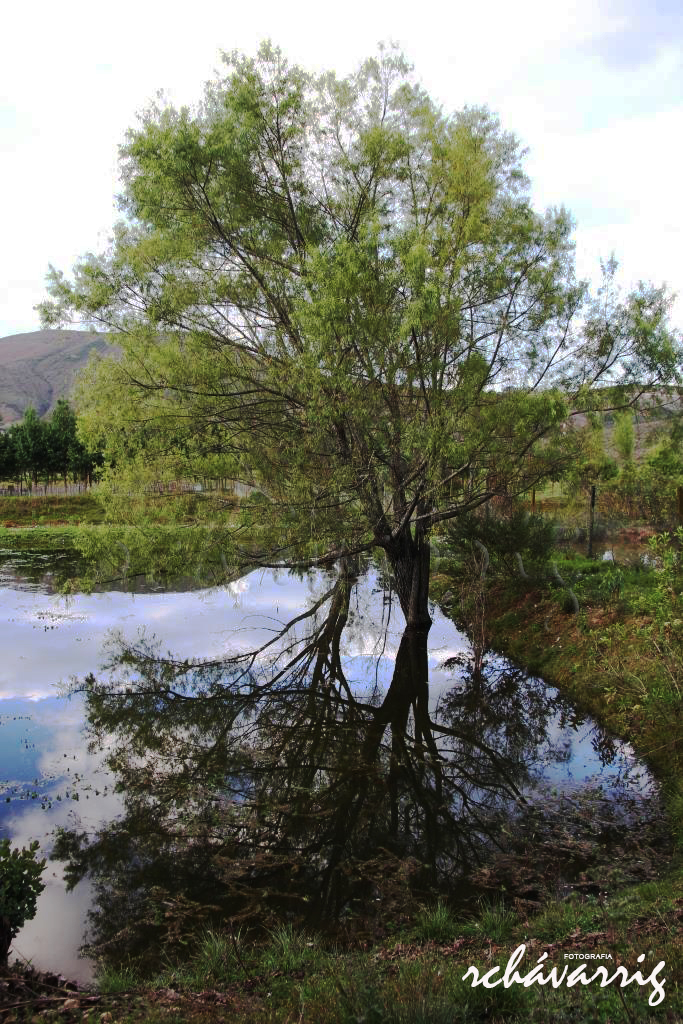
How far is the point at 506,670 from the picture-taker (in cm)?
1444

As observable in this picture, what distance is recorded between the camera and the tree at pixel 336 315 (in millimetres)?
11483

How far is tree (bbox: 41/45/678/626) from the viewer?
11483mm

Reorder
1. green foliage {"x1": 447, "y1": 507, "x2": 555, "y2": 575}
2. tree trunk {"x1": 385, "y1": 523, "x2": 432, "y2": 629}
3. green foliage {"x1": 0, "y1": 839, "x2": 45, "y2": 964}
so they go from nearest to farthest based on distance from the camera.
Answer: green foliage {"x1": 0, "y1": 839, "x2": 45, "y2": 964} → tree trunk {"x1": 385, "y1": 523, "x2": 432, "y2": 629} → green foliage {"x1": 447, "y1": 507, "x2": 555, "y2": 575}

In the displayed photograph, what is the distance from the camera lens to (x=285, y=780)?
921 cm

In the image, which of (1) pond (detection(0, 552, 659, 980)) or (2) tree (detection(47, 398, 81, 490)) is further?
(2) tree (detection(47, 398, 81, 490))

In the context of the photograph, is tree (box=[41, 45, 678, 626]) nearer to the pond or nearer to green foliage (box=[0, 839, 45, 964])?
the pond


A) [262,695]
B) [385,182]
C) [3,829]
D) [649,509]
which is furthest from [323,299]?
[649,509]

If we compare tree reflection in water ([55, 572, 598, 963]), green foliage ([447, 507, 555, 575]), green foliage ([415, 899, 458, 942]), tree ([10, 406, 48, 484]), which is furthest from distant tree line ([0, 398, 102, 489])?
green foliage ([415, 899, 458, 942])

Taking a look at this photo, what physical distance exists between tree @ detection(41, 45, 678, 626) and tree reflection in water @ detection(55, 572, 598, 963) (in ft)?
10.5

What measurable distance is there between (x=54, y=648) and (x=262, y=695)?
627cm

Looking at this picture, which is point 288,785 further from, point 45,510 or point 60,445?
point 60,445

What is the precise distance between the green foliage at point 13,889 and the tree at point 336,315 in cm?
823

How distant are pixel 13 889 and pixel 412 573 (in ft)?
39.5

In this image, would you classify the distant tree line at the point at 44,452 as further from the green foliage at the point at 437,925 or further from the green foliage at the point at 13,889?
the green foliage at the point at 437,925
